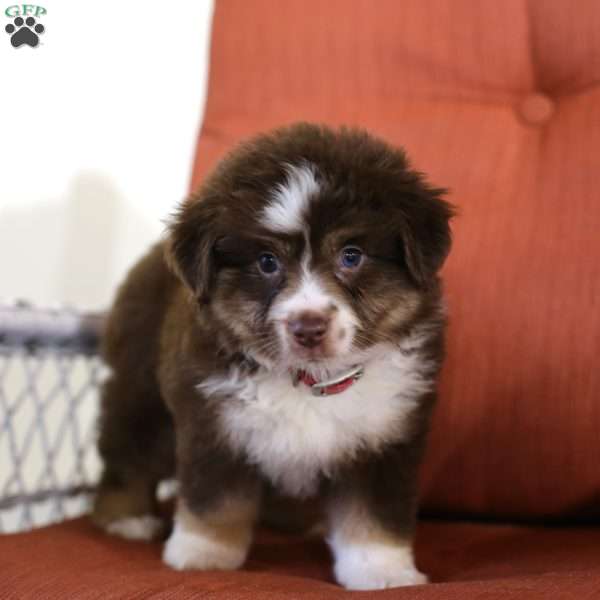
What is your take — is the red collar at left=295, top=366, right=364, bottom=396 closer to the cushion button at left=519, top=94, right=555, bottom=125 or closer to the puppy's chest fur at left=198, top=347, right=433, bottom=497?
the puppy's chest fur at left=198, top=347, right=433, bottom=497

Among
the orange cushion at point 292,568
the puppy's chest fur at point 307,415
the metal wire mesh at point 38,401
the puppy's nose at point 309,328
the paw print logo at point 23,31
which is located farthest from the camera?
the metal wire mesh at point 38,401

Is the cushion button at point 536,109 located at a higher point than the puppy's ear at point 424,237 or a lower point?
higher

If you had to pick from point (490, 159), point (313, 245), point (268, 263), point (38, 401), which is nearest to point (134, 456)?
point (38, 401)

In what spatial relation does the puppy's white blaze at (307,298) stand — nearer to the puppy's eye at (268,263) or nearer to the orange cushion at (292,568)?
the puppy's eye at (268,263)

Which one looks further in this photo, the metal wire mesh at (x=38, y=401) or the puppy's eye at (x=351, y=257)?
the metal wire mesh at (x=38, y=401)

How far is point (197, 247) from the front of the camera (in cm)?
198

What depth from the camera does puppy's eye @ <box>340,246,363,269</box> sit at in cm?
192

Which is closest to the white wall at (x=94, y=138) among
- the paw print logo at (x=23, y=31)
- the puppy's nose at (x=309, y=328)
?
the paw print logo at (x=23, y=31)

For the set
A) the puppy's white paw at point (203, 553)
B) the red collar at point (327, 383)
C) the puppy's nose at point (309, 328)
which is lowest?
the puppy's white paw at point (203, 553)

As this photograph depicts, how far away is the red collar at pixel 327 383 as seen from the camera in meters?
2.04

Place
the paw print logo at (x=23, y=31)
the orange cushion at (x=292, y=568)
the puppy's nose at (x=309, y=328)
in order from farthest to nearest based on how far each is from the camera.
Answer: the paw print logo at (x=23, y=31)
the puppy's nose at (x=309, y=328)
the orange cushion at (x=292, y=568)

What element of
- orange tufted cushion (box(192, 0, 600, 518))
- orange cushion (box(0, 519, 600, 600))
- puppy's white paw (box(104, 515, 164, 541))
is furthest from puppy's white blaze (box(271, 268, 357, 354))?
puppy's white paw (box(104, 515, 164, 541))

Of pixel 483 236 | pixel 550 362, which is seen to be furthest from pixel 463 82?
pixel 550 362

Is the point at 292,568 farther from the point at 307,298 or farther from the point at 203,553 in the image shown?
the point at 307,298
